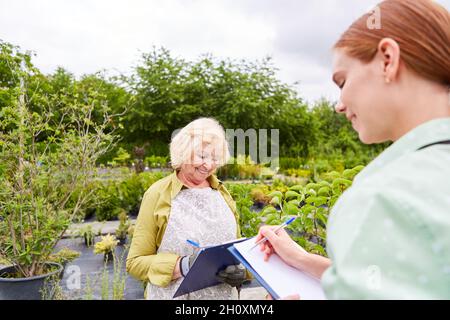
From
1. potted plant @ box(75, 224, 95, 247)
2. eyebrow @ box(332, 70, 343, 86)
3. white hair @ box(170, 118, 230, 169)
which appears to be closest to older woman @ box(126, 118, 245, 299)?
white hair @ box(170, 118, 230, 169)

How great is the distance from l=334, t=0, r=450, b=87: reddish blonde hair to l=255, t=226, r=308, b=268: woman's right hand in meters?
0.63

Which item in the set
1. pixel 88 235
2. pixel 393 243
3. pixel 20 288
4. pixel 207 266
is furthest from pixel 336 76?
pixel 88 235

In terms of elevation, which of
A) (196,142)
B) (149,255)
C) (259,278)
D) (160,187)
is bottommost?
(149,255)

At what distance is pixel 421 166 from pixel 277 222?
176 centimetres

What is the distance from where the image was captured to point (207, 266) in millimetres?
1493

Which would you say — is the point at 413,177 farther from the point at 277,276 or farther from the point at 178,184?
the point at 178,184

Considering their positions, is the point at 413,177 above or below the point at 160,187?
above

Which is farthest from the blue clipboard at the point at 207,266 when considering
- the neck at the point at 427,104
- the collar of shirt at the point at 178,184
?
the neck at the point at 427,104

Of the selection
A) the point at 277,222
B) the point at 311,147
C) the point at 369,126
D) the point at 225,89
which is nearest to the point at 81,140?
the point at 277,222

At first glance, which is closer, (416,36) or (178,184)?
(416,36)

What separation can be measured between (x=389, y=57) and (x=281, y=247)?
696 millimetres

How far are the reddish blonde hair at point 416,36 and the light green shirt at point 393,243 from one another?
200 millimetres

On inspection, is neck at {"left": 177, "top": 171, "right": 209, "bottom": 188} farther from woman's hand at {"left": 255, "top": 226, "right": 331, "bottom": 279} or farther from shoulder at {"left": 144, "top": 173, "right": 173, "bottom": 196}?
woman's hand at {"left": 255, "top": 226, "right": 331, "bottom": 279}

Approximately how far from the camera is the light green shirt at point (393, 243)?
0.44 m
